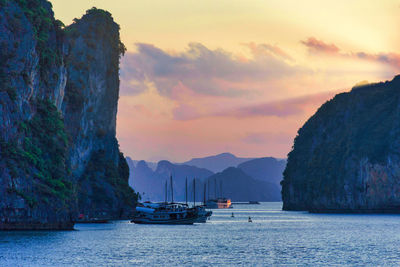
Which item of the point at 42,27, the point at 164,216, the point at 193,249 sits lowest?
the point at 193,249

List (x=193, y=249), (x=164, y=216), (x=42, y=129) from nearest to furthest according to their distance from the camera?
(x=193, y=249) → (x=42, y=129) → (x=164, y=216)

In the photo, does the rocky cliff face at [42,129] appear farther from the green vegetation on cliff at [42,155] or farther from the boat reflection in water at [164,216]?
the boat reflection in water at [164,216]

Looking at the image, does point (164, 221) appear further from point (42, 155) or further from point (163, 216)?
point (42, 155)

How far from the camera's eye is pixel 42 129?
404 ft

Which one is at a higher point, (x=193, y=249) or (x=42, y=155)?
(x=42, y=155)

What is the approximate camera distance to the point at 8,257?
73375mm

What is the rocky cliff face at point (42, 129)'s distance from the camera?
106m

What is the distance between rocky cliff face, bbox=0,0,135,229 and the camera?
349 ft

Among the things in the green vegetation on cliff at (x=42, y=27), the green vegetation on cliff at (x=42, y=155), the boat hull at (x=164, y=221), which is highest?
the green vegetation on cliff at (x=42, y=27)

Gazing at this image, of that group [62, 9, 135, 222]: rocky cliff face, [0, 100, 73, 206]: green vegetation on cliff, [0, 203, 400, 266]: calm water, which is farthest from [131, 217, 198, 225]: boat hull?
[0, 100, 73, 206]: green vegetation on cliff

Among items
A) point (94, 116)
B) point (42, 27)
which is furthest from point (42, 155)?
point (94, 116)

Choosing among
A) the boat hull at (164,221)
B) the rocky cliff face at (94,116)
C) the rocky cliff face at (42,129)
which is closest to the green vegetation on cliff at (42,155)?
the rocky cliff face at (42,129)

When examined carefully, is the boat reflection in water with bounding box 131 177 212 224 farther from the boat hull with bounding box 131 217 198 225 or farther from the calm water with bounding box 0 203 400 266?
the calm water with bounding box 0 203 400 266

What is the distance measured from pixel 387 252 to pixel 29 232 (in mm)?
55455
